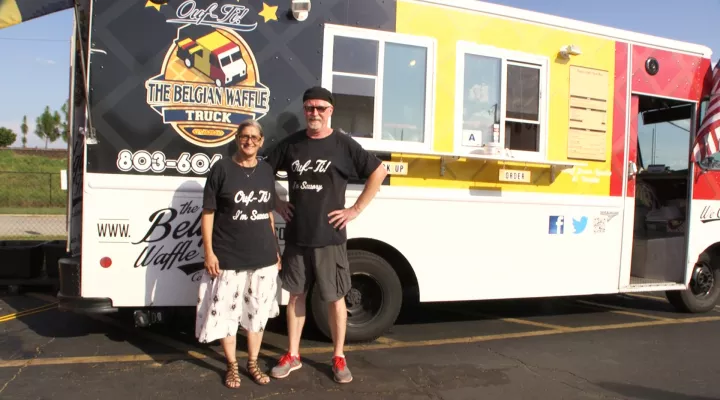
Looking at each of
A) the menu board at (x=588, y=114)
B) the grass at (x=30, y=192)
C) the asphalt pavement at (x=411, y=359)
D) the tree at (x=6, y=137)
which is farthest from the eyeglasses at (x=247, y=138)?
the tree at (x=6, y=137)

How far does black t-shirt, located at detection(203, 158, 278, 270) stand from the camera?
11.8 ft

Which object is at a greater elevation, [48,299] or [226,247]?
[226,247]

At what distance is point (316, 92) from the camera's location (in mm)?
3775

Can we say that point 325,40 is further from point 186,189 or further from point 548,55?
point 548,55

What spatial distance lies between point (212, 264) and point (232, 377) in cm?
83

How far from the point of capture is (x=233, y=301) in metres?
3.72

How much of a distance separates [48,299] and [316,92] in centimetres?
474

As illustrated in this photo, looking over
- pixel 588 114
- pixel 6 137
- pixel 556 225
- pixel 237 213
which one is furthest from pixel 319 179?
pixel 6 137

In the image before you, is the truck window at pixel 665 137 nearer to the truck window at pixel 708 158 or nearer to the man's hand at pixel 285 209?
the truck window at pixel 708 158

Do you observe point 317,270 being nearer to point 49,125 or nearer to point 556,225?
point 556,225

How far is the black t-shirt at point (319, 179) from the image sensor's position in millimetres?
3820

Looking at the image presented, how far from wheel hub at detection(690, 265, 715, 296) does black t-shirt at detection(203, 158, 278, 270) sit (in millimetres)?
5393

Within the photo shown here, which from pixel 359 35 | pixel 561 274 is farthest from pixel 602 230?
pixel 359 35

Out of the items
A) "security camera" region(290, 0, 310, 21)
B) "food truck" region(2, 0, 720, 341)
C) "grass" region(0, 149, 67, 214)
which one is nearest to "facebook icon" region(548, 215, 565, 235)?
"food truck" region(2, 0, 720, 341)
